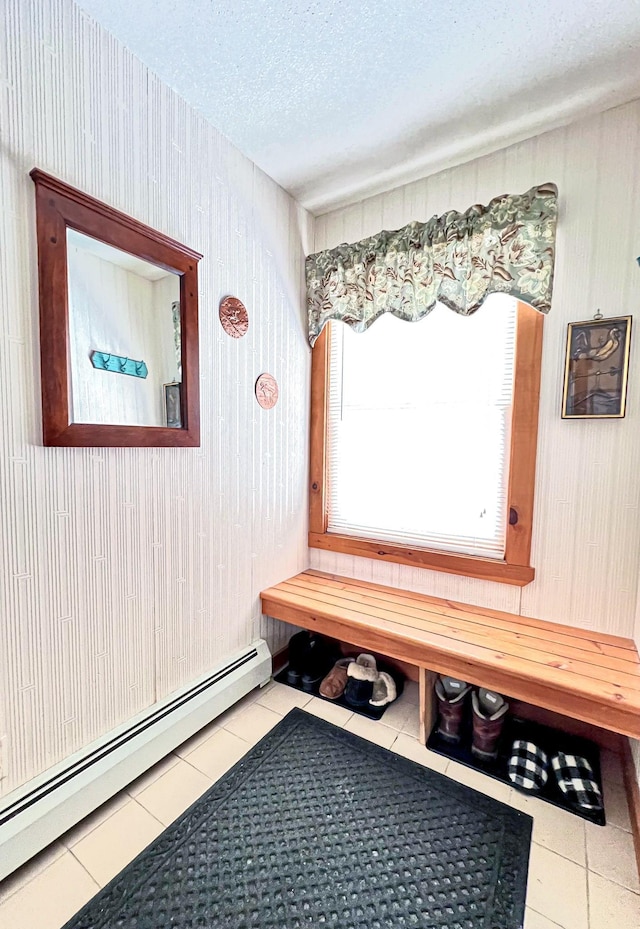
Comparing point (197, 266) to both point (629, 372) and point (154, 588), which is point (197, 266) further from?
point (629, 372)

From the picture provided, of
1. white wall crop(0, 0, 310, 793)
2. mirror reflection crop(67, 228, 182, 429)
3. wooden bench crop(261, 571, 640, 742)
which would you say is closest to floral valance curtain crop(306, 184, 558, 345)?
white wall crop(0, 0, 310, 793)

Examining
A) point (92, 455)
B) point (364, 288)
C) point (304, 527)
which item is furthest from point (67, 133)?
point (304, 527)

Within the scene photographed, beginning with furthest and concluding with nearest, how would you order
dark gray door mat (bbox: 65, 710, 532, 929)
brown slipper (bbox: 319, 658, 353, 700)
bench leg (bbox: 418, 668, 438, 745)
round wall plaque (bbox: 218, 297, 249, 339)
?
brown slipper (bbox: 319, 658, 353, 700) < round wall plaque (bbox: 218, 297, 249, 339) < bench leg (bbox: 418, 668, 438, 745) < dark gray door mat (bbox: 65, 710, 532, 929)

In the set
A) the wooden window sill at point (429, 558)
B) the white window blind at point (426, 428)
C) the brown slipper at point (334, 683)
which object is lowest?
the brown slipper at point (334, 683)

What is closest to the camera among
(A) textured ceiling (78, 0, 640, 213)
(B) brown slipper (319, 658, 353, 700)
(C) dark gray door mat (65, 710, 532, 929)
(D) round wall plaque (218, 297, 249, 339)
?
(C) dark gray door mat (65, 710, 532, 929)

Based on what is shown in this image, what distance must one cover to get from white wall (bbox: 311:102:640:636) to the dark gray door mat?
0.88 metres

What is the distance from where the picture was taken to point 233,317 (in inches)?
70.2

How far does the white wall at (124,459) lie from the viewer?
3.65ft

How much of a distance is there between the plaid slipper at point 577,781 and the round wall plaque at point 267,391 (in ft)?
6.56

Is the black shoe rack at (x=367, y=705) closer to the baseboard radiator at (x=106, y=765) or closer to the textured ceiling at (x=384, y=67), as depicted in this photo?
the baseboard radiator at (x=106, y=765)

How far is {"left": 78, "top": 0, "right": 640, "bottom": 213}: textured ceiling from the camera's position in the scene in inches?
46.9

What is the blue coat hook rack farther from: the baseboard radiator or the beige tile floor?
the beige tile floor

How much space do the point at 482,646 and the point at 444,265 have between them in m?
1.71

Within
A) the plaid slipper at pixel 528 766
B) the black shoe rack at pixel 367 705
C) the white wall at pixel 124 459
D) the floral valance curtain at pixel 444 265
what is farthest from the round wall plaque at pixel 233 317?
the plaid slipper at pixel 528 766
